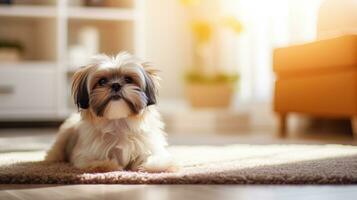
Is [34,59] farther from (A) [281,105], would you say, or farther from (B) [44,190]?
(B) [44,190]

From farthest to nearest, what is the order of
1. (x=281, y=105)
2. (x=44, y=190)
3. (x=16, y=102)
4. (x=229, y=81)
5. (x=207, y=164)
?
1. (x=229, y=81)
2. (x=16, y=102)
3. (x=281, y=105)
4. (x=207, y=164)
5. (x=44, y=190)

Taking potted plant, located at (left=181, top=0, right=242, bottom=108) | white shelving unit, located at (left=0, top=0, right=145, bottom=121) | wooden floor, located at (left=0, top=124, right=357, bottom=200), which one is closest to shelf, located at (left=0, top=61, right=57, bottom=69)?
white shelving unit, located at (left=0, top=0, right=145, bottom=121)

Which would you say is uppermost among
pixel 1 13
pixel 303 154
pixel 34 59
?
pixel 1 13

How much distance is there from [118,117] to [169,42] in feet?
10.9

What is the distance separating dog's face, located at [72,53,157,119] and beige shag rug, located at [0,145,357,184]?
190 mm

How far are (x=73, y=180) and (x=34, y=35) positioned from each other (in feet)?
10.3

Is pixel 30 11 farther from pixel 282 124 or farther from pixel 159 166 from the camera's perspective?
pixel 159 166

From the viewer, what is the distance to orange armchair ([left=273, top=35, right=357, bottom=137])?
296cm

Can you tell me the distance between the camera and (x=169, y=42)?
200 inches

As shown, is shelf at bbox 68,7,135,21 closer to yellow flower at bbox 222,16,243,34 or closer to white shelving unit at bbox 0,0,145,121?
white shelving unit at bbox 0,0,145,121

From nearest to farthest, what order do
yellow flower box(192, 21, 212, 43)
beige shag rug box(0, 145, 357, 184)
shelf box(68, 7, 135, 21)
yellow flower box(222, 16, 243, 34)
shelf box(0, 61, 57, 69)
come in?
beige shag rug box(0, 145, 357, 184) < shelf box(0, 61, 57, 69) < shelf box(68, 7, 135, 21) < yellow flower box(222, 16, 243, 34) < yellow flower box(192, 21, 212, 43)

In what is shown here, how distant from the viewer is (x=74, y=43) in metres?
4.65

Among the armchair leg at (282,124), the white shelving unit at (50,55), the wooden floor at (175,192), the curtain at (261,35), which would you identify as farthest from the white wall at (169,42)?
the wooden floor at (175,192)

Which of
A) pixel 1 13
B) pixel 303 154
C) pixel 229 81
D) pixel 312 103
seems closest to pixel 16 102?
pixel 1 13
